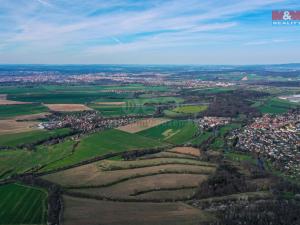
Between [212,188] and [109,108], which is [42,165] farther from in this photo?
[109,108]

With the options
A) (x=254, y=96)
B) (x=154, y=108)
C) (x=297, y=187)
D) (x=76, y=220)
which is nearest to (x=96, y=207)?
(x=76, y=220)

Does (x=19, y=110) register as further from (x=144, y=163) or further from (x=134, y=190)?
(x=134, y=190)

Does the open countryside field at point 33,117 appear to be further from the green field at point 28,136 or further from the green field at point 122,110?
the green field at point 28,136

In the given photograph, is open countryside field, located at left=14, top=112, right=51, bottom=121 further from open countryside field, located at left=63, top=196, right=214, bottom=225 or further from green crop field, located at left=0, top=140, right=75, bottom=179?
open countryside field, located at left=63, top=196, right=214, bottom=225

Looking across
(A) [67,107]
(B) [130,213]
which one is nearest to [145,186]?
(B) [130,213]

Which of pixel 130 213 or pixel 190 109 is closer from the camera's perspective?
pixel 130 213

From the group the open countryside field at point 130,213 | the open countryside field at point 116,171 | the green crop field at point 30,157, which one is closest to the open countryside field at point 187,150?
the open countryside field at point 116,171
